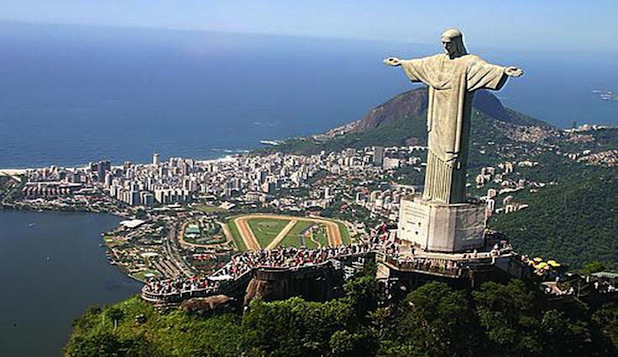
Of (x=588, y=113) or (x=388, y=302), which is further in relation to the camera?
(x=588, y=113)

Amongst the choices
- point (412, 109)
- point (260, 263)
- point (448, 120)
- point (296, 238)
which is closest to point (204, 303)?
point (260, 263)

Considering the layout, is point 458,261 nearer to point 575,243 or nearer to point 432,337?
point 432,337

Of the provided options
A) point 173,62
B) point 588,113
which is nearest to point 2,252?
point 588,113

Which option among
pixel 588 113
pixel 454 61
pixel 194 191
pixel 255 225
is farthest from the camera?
pixel 588 113

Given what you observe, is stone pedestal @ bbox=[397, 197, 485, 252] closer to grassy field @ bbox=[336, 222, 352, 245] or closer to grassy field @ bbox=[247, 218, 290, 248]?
grassy field @ bbox=[336, 222, 352, 245]

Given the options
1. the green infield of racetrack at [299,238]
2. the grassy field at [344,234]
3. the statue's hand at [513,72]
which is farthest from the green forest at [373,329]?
the grassy field at [344,234]

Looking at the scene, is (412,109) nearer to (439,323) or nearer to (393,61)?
(393,61)

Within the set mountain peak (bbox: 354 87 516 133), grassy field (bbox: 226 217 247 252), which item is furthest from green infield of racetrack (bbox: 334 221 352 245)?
mountain peak (bbox: 354 87 516 133)
